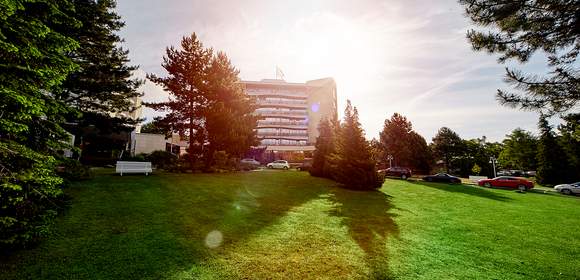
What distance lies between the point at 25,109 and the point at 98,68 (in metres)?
18.1

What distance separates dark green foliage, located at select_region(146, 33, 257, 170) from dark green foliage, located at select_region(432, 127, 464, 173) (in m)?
53.4

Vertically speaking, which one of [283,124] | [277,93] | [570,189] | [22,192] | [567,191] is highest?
[277,93]

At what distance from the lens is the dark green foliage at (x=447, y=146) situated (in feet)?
204

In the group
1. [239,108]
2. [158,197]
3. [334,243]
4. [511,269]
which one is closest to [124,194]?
[158,197]

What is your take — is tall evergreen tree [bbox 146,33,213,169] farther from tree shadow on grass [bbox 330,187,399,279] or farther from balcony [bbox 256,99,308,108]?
balcony [bbox 256,99,308,108]

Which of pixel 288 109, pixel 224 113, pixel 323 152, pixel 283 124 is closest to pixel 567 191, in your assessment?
pixel 323 152

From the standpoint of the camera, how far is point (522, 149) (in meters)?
49.6

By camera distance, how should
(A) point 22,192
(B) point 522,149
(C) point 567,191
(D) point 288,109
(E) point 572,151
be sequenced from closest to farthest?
(A) point 22,192 → (C) point 567,191 → (E) point 572,151 → (B) point 522,149 → (D) point 288,109

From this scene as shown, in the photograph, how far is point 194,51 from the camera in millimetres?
24672

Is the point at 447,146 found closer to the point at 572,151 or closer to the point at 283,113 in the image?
the point at 572,151

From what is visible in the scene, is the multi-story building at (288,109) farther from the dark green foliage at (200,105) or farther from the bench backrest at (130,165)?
the bench backrest at (130,165)

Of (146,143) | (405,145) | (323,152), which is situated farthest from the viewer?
(405,145)

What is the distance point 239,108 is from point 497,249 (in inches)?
851

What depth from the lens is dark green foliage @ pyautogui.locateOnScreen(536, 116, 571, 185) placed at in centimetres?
3716
